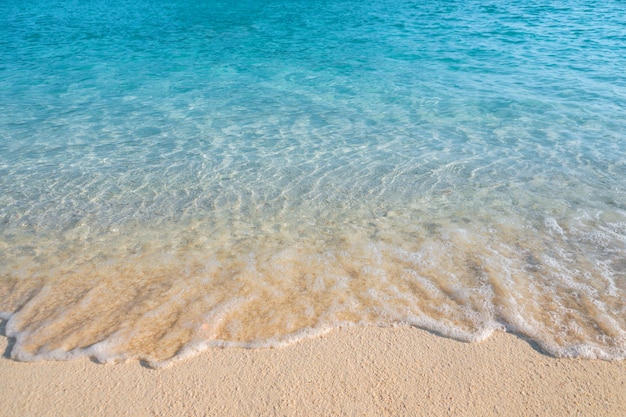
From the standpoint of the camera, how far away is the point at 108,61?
13711 mm

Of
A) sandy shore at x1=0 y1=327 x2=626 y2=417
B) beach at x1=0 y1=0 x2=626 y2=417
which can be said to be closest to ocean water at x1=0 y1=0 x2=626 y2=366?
beach at x1=0 y1=0 x2=626 y2=417

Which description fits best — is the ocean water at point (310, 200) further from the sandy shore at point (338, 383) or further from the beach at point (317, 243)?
the sandy shore at point (338, 383)

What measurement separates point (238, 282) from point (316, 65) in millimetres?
9697

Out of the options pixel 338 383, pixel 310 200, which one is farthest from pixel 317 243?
pixel 338 383

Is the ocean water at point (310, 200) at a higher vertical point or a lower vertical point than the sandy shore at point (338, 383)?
lower

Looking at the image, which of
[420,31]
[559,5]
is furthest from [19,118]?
[559,5]

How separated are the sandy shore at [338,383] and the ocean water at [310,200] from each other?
160mm

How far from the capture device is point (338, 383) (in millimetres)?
3078

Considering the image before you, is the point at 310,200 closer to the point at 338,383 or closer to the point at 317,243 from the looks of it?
the point at 317,243

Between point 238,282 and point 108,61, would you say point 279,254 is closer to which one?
point 238,282

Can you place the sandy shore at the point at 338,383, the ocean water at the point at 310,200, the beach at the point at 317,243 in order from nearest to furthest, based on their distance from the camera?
the sandy shore at the point at 338,383, the beach at the point at 317,243, the ocean water at the point at 310,200

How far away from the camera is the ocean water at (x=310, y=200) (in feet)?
12.2

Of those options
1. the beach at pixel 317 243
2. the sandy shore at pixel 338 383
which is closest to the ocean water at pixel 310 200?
the beach at pixel 317 243

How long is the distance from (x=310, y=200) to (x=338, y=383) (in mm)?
2973
